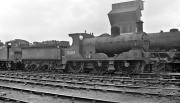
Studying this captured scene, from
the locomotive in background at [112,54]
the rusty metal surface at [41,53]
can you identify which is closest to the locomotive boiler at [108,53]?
the locomotive in background at [112,54]

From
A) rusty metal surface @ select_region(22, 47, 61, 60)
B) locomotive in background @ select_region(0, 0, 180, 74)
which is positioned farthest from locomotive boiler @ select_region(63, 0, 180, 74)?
rusty metal surface @ select_region(22, 47, 61, 60)

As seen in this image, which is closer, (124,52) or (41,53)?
(124,52)

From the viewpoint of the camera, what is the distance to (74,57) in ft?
58.0

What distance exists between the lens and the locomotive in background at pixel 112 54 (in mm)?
14898

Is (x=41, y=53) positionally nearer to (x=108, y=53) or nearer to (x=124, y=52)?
(x=108, y=53)

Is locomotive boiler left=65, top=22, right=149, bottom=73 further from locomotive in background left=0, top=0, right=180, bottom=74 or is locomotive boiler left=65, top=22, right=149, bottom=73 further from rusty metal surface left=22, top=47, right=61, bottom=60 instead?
rusty metal surface left=22, top=47, right=61, bottom=60

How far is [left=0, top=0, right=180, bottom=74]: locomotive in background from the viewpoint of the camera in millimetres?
14898

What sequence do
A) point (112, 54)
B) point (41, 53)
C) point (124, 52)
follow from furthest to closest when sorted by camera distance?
point (41, 53) → point (112, 54) → point (124, 52)

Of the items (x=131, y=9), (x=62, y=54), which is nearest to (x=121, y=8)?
(x=131, y=9)

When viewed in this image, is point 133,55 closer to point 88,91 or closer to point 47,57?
point 88,91

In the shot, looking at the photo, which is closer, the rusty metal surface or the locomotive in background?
the locomotive in background

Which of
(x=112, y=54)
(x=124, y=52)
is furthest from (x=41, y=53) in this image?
(x=124, y=52)

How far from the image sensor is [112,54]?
16.8 meters

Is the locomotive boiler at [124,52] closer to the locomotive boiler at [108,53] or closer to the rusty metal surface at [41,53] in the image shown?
the locomotive boiler at [108,53]
